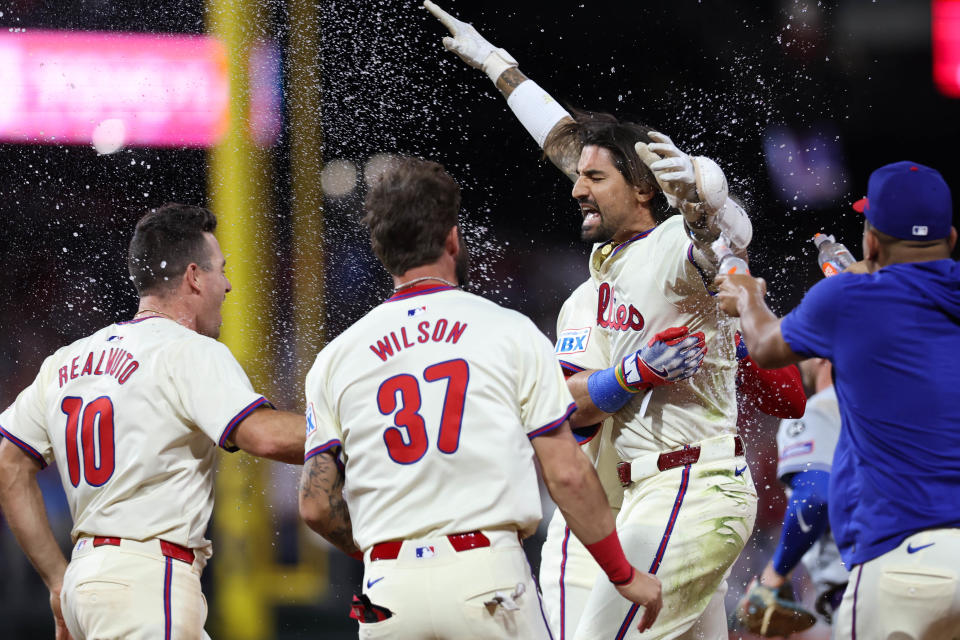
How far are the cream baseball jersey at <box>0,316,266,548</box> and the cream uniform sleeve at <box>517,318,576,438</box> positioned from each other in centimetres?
107

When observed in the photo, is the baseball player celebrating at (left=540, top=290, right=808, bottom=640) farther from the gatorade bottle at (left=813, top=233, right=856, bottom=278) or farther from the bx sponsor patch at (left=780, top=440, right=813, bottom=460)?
the bx sponsor patch at (left=780, top=440, right=813, bottom=460)

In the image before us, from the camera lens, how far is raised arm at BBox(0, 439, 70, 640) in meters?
3.73

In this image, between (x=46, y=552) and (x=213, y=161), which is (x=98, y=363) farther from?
(x=213, y=161)

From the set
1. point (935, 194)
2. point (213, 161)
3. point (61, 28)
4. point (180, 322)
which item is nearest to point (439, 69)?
point (213, 161)

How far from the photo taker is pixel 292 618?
9.51 m

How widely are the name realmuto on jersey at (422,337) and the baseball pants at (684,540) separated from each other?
3.92ft

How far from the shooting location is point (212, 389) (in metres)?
3.45

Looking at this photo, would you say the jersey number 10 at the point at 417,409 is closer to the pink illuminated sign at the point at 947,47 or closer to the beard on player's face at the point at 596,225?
the beard on player's face at the point at 596,225

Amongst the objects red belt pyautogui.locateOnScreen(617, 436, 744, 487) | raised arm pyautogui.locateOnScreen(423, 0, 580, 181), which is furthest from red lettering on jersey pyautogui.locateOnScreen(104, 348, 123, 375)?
raised arm pyautogui.locateOnScreen(423, 0, 580, 181)

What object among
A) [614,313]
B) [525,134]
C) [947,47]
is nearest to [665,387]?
[614,313]

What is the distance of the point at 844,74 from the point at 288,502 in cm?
719

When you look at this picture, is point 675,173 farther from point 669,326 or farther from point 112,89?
point 112,89

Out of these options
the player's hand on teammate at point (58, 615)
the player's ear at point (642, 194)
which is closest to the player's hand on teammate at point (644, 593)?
the player's ear at point (642, 194)

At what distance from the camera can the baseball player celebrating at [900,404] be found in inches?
112
